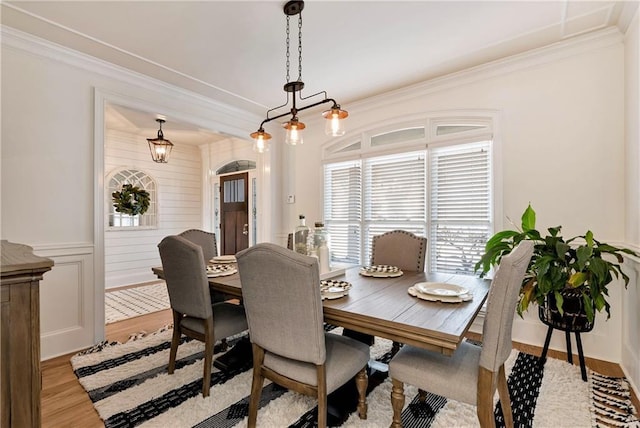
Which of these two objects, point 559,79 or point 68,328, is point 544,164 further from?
point 68,328

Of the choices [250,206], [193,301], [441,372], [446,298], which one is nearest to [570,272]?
[446,298]

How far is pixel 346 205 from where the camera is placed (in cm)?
408

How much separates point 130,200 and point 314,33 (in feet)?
14.2

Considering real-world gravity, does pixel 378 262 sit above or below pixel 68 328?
above

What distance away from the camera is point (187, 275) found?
1.93 metres

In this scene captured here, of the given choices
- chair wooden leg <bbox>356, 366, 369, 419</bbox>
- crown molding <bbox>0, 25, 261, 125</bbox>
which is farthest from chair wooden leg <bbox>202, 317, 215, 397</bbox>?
crown molding <bbox>0, 25, 261, 125</bbox>

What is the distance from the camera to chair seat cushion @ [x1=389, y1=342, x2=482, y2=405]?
1.34 m

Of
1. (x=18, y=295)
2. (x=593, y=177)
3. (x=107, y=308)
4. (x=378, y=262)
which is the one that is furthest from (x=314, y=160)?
(x=18, y=295)

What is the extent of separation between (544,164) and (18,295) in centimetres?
351

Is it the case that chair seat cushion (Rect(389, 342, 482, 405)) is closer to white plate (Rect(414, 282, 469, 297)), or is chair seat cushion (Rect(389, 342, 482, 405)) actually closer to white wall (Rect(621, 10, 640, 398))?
white plate (Rect(414, 282, 469, 297))

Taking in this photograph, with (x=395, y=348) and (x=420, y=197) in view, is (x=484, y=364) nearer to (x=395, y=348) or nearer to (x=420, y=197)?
(x=395, y=348)

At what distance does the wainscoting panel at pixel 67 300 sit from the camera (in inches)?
102

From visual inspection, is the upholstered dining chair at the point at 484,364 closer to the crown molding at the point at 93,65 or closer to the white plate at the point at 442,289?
the white plate at the point at 442,289

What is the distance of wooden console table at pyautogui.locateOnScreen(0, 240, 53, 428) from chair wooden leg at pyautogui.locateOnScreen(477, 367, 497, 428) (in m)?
1.61
